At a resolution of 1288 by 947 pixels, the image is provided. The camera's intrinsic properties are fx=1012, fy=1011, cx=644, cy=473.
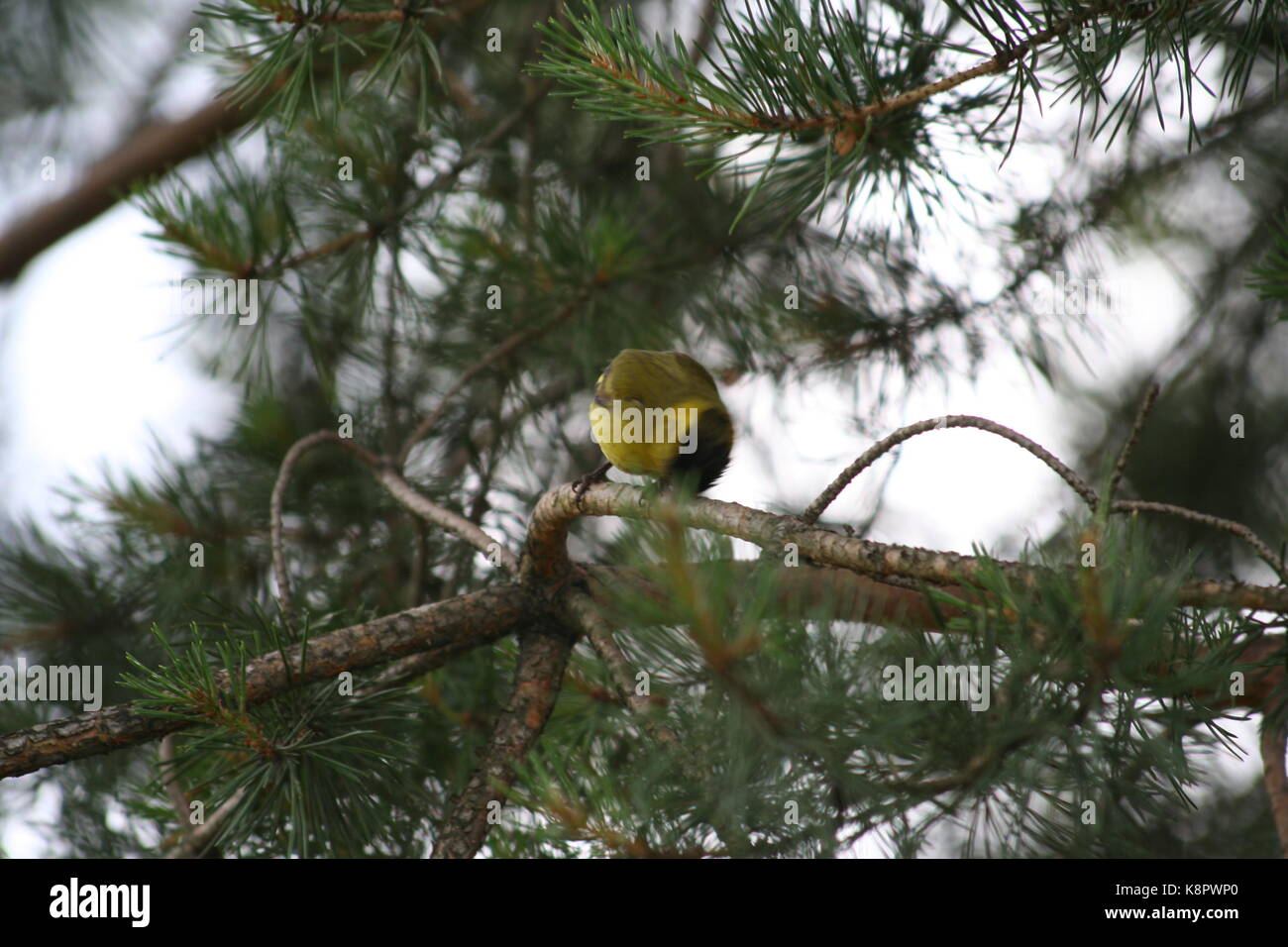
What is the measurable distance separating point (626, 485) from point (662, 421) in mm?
181

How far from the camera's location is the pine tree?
0.69 meters

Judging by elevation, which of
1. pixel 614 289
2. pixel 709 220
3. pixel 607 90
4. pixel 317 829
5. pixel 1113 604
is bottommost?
pixel 317 829

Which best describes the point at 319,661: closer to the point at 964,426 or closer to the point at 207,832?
the point at 207,832

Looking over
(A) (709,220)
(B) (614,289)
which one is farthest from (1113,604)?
(A) (709,220)

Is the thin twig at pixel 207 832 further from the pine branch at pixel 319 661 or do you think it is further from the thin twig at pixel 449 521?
the thin twig at pixel 449 521

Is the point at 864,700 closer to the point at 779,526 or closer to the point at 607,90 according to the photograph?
the point at 779,526

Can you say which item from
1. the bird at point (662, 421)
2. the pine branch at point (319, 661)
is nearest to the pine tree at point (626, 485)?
the pine branch at point (319, 661)

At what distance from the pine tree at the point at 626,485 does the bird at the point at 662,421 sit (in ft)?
0.40

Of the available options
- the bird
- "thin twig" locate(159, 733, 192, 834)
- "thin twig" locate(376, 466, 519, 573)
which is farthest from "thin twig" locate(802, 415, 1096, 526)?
"thin twig" locate(159, 733, 192, 834)

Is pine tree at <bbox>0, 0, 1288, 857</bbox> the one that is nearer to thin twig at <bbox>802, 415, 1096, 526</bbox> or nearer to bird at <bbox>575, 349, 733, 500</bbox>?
thin twig at <bbox>802, 415, 1096, 526</bbox>

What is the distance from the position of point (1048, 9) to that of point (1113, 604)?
47 centimetres

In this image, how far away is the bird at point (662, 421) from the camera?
1108 millimetres

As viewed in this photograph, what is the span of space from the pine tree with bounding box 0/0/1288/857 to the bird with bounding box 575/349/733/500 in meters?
0.12

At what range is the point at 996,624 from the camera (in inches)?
27.0
